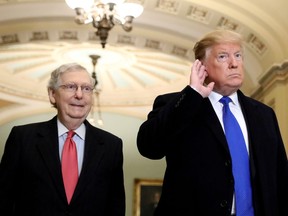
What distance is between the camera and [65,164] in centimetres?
286

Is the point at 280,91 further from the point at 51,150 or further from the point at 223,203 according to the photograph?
the point at 223,203

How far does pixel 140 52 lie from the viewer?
1273cm

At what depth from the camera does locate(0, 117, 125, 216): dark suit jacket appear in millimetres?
2777

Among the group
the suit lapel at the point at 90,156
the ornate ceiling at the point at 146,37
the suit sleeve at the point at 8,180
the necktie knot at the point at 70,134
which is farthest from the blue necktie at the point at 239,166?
the ornate ceiling at the point at 146,37

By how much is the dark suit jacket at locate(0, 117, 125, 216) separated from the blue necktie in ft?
2.36

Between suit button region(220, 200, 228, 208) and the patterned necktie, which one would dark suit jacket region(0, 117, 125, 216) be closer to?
the patterned necktie

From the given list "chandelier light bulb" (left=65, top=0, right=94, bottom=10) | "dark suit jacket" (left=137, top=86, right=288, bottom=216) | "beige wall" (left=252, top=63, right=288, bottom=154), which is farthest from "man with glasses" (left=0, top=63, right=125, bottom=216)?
"beige wall" (left=252, top=63, right=288, bottom=154)

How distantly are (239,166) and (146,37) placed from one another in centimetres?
750

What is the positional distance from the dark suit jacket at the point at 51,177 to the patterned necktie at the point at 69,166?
0.10ft

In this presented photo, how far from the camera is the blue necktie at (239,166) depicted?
2432mm

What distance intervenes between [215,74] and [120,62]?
11.0 meters

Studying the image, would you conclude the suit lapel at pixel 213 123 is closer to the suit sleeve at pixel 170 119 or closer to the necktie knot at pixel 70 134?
the suit sleeve at pixel 170 119

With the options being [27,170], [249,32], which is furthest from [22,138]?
→ [249,32]

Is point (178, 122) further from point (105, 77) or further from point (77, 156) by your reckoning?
point (105, 77)
